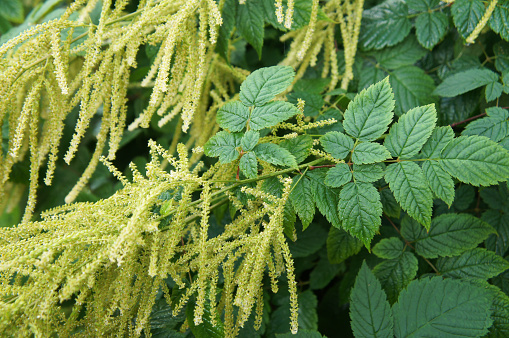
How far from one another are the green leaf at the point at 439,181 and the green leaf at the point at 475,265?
0.30m

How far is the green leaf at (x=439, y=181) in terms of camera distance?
32.9 inches

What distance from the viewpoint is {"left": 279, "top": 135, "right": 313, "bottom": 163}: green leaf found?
93cm

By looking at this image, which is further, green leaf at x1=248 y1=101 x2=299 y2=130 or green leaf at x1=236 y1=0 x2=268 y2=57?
green leaf at x1=236 y1=0 x2=268 y2=57

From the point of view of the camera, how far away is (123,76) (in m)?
1.12

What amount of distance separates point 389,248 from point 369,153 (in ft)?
1.24

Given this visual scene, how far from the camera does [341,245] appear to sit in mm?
1145

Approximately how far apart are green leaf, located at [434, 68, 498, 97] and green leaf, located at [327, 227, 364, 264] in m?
0.54

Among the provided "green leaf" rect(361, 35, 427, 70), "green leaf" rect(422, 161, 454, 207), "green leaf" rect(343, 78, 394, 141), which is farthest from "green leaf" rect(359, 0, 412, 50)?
"green leaf" rect(422, 161, 454, 207)

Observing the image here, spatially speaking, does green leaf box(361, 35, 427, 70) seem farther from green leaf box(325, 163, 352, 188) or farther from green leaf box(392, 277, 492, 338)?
green leaf box(392, 277, 492, 338)

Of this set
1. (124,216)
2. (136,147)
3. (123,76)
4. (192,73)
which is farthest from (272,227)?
(136,147)

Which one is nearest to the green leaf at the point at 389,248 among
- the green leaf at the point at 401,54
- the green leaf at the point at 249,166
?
the green leaf at the point at 249,166

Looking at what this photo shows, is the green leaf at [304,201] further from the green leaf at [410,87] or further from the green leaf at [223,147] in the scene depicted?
the green leaf at [410,87]

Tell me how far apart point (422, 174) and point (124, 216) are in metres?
0.69

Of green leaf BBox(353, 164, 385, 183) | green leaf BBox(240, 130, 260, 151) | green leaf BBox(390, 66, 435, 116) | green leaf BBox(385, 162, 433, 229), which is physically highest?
green leaf BBox(240, 130, 260, 151)
